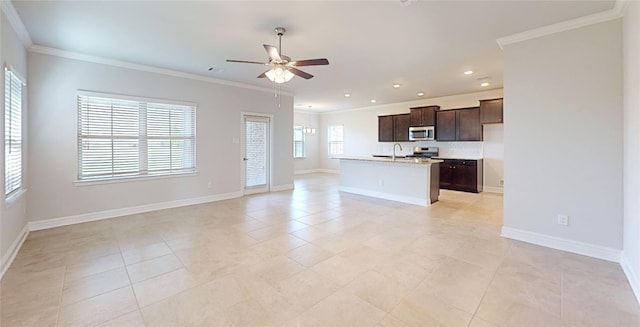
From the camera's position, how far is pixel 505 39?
352 cm

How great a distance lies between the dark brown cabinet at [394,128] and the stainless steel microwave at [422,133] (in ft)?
0.82

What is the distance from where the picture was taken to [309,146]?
1148cm

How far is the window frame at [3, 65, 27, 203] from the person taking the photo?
2887mm

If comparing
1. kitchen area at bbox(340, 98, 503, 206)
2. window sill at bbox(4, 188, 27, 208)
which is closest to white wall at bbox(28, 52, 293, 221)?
window sill at bbox(4, 188, 27, 208)

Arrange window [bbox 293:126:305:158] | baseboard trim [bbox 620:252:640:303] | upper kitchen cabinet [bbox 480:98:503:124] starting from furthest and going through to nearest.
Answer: window [bbox 293:126:305:158] < upper kitchen cabinet [bbox 480:98:503:124] < baseboard trim [bbox 620:252:640:303]

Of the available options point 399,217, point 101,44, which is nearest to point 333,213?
point 399,217

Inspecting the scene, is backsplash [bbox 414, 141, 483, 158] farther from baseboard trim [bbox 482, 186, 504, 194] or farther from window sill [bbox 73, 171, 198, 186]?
window sill [bbox 73, 171, 198, 186]

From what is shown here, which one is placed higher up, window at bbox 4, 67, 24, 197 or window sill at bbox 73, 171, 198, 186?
window at bbox 4, 67, 24, 197

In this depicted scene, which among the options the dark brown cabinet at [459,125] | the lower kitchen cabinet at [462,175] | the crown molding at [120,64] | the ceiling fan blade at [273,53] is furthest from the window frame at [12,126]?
the dark brown cabinet at [459,125]

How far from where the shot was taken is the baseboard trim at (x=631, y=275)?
223 cm

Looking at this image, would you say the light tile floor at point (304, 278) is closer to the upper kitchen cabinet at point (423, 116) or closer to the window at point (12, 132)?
the window at point (12, 132)

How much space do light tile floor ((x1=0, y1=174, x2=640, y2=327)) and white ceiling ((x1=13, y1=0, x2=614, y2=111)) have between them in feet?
8.67

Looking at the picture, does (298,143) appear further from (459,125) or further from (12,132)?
(12,132)

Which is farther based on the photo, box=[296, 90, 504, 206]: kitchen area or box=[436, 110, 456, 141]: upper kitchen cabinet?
box=[436, 110, 456, 141]: upper kitchen cabinet
